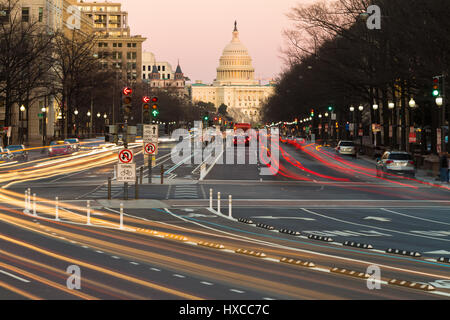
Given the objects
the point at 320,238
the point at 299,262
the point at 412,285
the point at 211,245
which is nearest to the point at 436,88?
the point at 320,238

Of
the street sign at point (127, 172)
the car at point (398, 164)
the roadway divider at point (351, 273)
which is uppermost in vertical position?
the street sign at point (127, 172)

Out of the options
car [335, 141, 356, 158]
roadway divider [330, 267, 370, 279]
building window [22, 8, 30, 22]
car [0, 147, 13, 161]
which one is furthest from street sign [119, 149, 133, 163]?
building window [22, 8, 30, 22]

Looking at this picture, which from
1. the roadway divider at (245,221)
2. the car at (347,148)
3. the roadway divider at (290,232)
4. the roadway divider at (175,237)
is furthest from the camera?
the car at (347,148)

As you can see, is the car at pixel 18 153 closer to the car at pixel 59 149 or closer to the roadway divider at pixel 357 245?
the car at pixel 59 149

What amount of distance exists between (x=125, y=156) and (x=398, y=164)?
24.0 meters

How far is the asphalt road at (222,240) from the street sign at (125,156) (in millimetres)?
1771

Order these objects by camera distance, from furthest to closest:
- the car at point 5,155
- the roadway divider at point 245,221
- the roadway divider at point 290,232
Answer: the car at point 5,155 < the roadway divider at point 245,221 < the roadway divider at point 290,232

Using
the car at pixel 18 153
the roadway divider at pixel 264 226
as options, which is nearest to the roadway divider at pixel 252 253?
the roadway divider at pixel 264 226

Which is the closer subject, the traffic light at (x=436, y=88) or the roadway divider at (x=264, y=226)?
the roadway divider at (x=264, y=226)

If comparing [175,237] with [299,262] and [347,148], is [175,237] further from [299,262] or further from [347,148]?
[347,148]

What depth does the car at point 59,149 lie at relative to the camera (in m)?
78.0

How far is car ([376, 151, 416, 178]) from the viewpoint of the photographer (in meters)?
52.5

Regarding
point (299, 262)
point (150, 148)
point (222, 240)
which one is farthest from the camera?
point (150, 148)

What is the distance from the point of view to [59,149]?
79.9 meters
